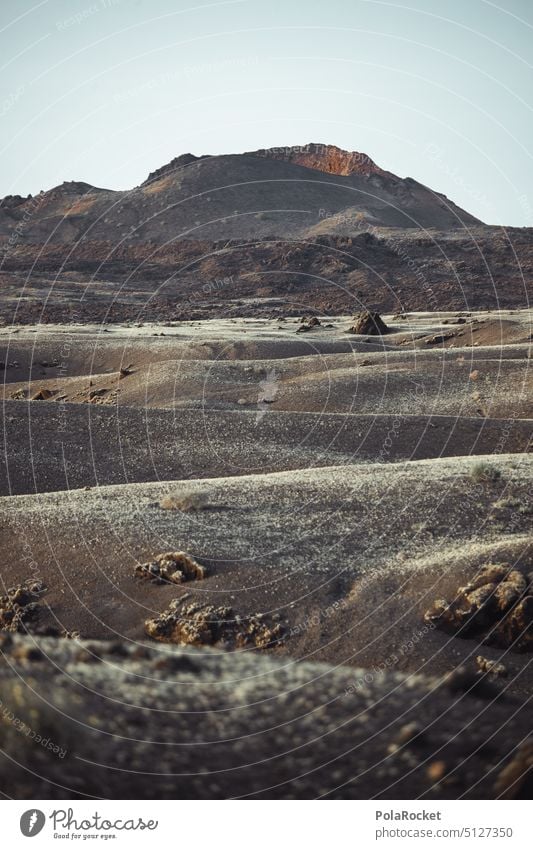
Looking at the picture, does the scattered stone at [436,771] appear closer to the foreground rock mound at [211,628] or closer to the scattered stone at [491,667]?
the scattered stone at [491,667]

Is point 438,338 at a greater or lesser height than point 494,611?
greater

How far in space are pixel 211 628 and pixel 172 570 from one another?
136 cm

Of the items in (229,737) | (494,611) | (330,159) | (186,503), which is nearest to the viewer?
(229,737)

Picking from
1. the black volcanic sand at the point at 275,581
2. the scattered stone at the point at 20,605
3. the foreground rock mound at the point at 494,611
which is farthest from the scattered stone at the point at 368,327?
the foreground rock mound at the point at 494,611

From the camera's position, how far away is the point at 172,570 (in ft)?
36.3

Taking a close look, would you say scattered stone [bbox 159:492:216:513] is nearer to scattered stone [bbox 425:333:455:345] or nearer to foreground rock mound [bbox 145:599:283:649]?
foreground rock mound [bbox 145:599:283:649]

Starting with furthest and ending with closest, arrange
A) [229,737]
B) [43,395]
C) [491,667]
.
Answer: [43,395]
[491,667]
[229,737]

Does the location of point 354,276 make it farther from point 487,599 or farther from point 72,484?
point 487,599

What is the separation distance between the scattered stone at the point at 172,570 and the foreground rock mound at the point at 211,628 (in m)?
0.64

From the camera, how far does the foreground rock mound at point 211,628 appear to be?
9.64m

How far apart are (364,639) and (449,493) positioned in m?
4.53

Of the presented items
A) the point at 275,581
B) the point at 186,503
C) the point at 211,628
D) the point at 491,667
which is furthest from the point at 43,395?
the point at 491,667

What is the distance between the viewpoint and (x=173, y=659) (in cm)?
688

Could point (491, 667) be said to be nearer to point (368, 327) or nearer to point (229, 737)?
point (229, 737)
